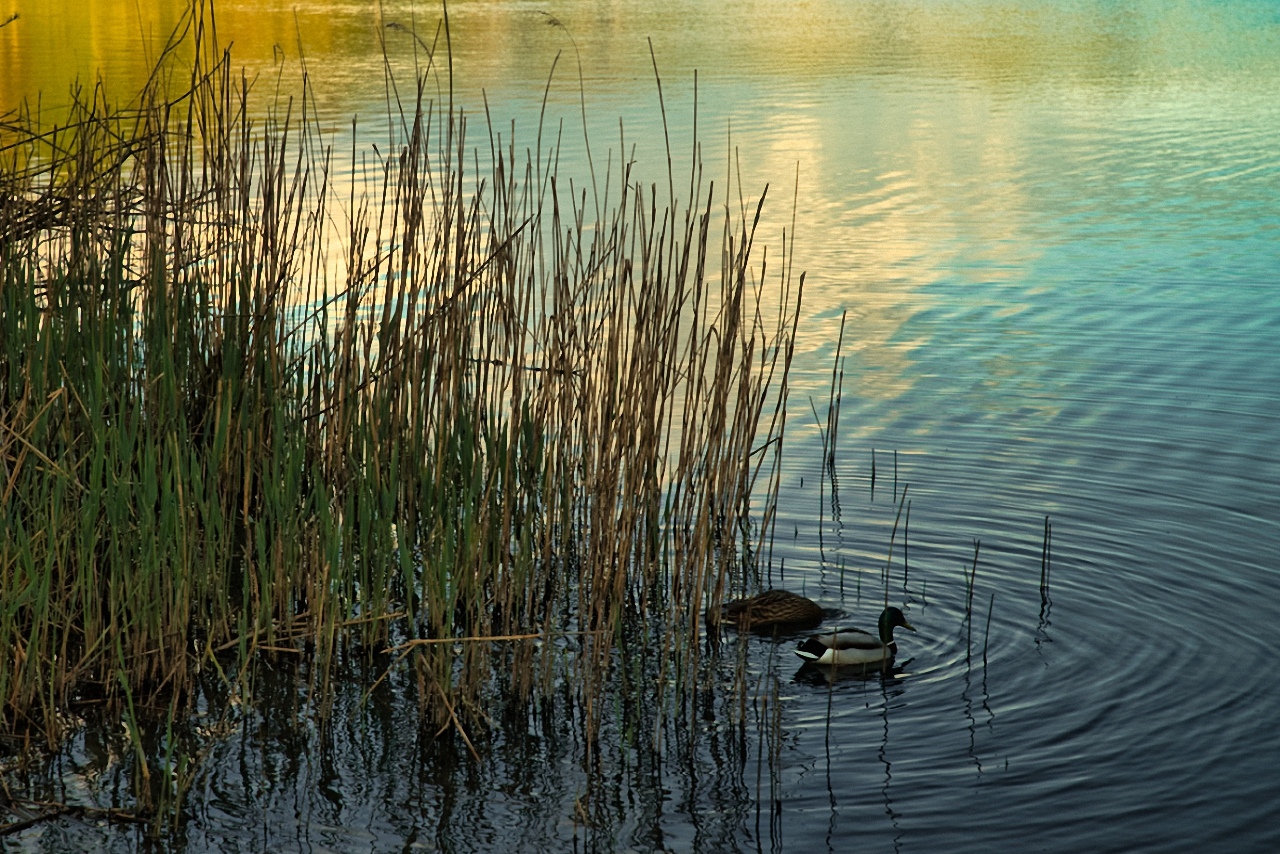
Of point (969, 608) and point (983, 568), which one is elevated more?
point (969, 608)

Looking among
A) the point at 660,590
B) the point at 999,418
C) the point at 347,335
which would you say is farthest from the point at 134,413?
the point at 999,418

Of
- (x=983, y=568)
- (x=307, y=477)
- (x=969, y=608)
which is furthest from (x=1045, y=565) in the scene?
(x=307, y=477)

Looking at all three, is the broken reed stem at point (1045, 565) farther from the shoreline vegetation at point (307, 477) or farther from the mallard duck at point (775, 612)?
the shoreline vegetation at point (307, 477)

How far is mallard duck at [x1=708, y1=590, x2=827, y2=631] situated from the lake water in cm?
9

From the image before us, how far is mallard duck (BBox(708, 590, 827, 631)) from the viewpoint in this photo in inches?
182

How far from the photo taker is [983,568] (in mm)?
5230

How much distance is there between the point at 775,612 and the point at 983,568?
101 cm

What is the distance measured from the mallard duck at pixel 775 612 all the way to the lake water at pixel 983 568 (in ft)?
0.29

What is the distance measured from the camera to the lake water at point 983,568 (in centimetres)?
361

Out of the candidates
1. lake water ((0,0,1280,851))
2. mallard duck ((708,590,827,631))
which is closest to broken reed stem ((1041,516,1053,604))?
lake water ((0,0,1280,851))

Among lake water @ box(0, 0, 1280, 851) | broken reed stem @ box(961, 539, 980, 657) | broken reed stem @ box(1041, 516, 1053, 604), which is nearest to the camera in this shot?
lake water @ box(0, 0, 1280, 851)

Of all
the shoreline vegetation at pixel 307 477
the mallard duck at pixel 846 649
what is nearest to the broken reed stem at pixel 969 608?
the mallard duck at pixel 846 649

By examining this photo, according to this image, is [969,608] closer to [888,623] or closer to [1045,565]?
[888,623]

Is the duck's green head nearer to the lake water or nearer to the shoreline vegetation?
the lake water
